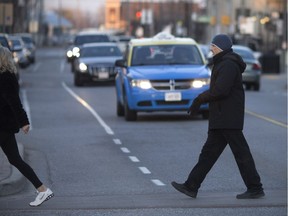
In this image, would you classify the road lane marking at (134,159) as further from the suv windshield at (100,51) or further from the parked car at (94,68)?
the suv windshield at (100,51)

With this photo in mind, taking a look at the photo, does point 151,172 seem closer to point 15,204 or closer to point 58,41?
point 15,204

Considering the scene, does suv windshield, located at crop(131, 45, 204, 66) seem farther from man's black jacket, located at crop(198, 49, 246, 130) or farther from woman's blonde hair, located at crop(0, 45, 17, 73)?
woman's blonde hair, located at crop(0, 45, 17, 73)

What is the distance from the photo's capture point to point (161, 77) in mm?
19312

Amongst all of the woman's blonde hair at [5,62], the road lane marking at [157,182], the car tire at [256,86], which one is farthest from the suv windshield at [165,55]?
the car tire at [256,86]

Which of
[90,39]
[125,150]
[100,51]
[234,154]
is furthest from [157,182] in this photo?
[90,39]

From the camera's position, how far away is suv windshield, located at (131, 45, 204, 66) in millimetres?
20422

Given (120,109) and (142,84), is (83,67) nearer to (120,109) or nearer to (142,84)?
(120,109)

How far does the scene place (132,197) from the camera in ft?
Answer: 34.4

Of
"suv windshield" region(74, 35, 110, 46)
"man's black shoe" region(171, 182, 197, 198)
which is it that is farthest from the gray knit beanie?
"suv windshield" region(74, 35, 110, 46)

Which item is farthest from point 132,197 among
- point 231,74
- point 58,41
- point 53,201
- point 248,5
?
point 58,41

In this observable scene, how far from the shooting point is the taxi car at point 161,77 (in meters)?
19.4

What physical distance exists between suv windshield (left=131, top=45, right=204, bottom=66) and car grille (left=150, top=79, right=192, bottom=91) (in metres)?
1.06

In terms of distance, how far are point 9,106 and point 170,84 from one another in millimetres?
9880

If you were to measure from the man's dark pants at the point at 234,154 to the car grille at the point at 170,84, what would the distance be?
917cm
